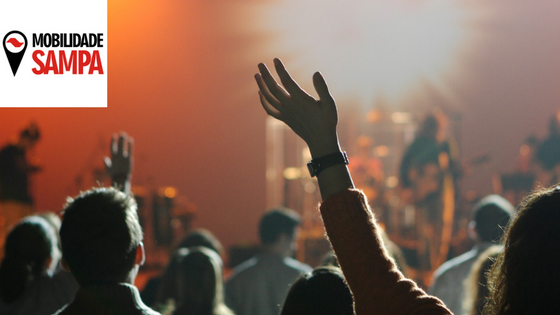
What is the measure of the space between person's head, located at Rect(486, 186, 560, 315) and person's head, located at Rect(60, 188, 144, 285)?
88cm

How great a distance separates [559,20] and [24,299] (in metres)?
9.83

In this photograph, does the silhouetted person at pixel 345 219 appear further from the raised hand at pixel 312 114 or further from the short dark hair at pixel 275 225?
the short dark hair at pixel 275 225

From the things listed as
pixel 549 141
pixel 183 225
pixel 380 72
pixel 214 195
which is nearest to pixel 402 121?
pixel 380 72

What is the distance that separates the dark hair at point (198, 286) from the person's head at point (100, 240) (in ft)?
2.87

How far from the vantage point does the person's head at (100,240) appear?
4.33 ft

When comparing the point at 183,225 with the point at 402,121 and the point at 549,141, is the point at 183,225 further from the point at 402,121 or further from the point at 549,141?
the point at 549,141

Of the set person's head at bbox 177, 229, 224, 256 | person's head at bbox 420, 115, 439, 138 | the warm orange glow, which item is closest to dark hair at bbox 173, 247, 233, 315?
person's head at bbox 177, 229, 224, 256

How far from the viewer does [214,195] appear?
9.47 meters

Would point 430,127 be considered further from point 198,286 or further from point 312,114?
Result: point 312,114

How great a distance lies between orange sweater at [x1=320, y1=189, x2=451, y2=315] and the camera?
834 mm

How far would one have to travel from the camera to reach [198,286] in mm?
2246

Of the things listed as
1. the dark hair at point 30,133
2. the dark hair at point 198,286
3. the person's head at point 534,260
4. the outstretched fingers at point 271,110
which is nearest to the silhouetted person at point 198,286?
the dark hair at point 198,286

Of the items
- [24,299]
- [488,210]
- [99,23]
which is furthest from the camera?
[99,23]

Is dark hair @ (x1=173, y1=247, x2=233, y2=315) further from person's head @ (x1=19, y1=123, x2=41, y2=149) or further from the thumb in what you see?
person's head @ (x1=19, y1=123, x2=41, y2=149)
